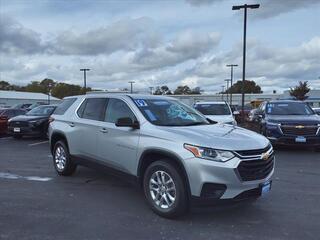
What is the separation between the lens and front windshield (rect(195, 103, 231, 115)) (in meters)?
16.8

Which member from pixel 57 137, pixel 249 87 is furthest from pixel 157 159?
pixel 249 87

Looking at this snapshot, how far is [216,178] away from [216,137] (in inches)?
24.2

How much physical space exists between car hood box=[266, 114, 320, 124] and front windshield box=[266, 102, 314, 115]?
59 centimetres

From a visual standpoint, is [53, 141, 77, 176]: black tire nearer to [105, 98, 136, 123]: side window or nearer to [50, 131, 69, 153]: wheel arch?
[50, 131, 69, 153]: wheel arch

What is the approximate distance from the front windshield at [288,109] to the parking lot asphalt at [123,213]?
5.22 meters

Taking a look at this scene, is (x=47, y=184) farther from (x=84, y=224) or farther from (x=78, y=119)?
(x=84, y=224)

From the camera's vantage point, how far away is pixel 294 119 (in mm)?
12281

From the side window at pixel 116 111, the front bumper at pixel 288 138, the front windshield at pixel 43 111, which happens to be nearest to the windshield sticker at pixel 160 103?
the side window at pixel 116 111

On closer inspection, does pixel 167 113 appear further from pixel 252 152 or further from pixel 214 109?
pixel 214 109

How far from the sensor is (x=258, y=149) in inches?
211

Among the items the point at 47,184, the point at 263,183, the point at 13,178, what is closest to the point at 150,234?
the point at 263,183

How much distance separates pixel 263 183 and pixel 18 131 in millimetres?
13525

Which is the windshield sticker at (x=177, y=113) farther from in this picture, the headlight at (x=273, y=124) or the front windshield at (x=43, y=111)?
the front windshield at (x=43, y=111)

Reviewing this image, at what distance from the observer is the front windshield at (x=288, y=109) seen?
13.6 m
